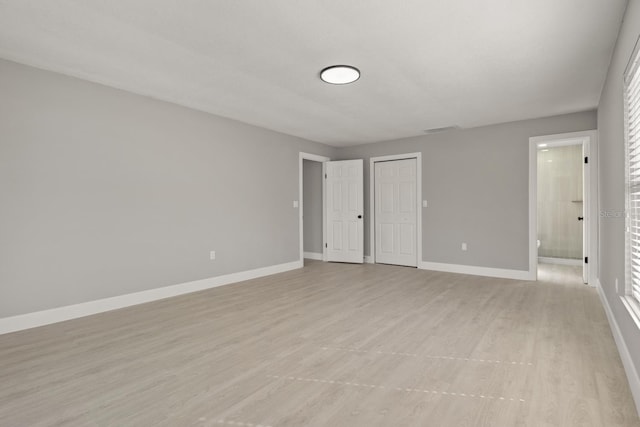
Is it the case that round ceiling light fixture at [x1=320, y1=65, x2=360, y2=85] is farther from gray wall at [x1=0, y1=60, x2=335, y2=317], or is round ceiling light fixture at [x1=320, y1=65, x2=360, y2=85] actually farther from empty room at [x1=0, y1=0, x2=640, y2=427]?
gray wall at [x1=0, y1=60, x2=335, y2=317]

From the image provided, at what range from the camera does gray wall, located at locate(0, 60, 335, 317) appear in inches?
125

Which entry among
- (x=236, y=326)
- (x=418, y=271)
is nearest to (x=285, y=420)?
(x=236, y=326)

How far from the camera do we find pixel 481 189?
5730 millimetres

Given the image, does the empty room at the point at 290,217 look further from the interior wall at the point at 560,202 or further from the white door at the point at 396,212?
the interior wall at the point at 560,202

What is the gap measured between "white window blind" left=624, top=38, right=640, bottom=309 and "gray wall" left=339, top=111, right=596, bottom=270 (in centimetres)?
313

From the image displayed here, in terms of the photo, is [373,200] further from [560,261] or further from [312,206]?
[560,261]

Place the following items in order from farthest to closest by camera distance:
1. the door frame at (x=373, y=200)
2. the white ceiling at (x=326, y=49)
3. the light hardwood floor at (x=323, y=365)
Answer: the door frame at (x=373, y=200) < the white ceiling at (x=326, y=49) < the light hardwood floor at (x=323, y=365)

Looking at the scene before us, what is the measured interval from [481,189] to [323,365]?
452 centimetres

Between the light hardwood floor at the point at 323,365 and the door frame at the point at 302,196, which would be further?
the door frame at the point at 302,196

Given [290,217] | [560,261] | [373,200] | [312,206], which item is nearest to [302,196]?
[312,206]

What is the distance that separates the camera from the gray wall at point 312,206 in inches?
296

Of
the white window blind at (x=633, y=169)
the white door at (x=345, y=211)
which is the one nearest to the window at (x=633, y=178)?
the white window blind at (x=633, y=169)

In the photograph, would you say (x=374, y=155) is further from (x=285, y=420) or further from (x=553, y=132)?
(x=285, y=420)

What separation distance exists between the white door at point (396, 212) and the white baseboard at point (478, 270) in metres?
0.33
